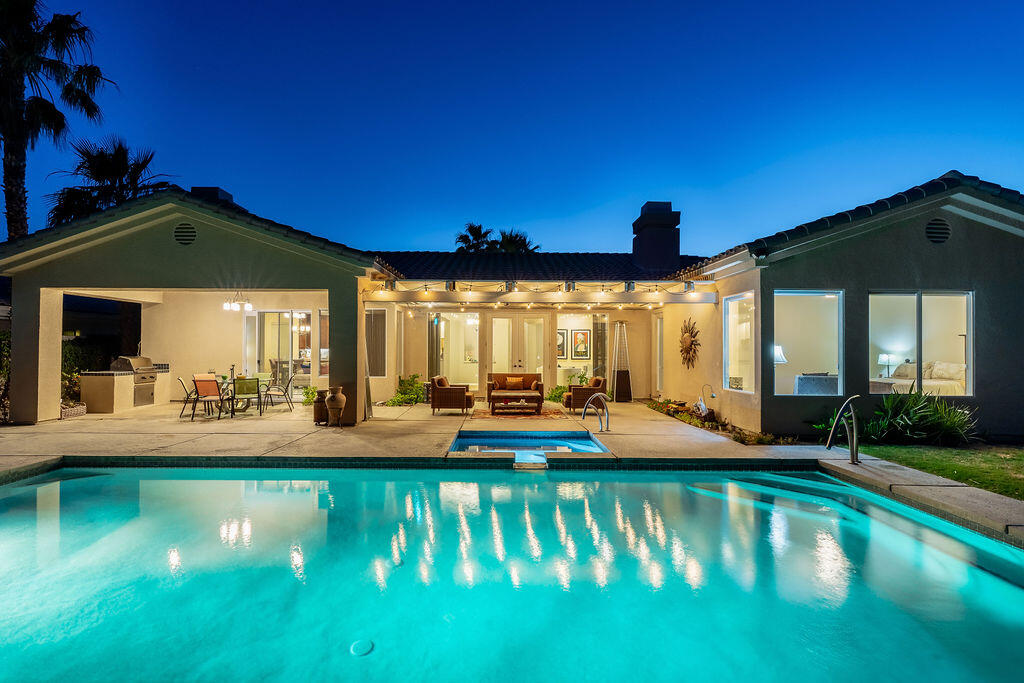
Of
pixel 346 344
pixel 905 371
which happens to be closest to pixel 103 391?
pixel 346 344

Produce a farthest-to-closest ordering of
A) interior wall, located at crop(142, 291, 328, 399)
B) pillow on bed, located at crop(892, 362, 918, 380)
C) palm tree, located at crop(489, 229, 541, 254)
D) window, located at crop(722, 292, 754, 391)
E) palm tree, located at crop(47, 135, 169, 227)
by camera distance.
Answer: palm tree, located at crop(489, 229, 541, 254), interior wall, located at crop(142, 291, 328, 399), palm tree, located at crop(47, 135, 169, 227), pillow on bed, located at crop(892, 362, 918, 380), window, located at crop(722, 292, 754, 391)

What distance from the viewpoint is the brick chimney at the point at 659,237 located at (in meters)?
14.0

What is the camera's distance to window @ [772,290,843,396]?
8.32 meters

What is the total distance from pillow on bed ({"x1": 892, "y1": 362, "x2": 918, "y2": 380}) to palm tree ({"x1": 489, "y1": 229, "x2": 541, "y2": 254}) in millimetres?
15449

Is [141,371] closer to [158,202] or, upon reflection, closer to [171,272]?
[171,272]

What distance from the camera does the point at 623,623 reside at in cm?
345

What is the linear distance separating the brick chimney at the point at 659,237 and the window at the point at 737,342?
15.6 feet

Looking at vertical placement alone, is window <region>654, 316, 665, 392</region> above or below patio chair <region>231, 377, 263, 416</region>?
above

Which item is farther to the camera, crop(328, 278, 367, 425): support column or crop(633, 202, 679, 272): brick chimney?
crop(633, 202, 679, 272): brick chimney

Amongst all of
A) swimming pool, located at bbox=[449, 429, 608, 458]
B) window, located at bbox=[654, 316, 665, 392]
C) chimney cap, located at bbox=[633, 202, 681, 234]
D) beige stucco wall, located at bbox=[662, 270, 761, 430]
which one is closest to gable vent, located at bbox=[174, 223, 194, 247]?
swimming pool, located at bbox=[449, 429, 608, 458]

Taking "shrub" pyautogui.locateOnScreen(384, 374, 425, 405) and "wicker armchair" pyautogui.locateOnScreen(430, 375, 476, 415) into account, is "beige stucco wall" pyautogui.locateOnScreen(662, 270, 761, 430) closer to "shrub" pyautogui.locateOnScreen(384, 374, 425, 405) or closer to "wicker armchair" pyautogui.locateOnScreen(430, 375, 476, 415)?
"wicker armchair" pyautogui.locateOnScreen(430, 375, 476, 415)

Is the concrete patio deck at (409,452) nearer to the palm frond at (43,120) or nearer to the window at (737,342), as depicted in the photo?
the window at (737,342)

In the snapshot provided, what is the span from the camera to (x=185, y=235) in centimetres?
930

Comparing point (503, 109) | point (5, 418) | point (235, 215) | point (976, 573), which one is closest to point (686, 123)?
point (503, 109)
